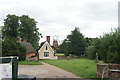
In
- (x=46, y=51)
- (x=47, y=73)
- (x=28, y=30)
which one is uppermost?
(x=28, y=30)

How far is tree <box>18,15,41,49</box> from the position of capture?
56.7 meters

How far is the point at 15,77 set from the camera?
519cm

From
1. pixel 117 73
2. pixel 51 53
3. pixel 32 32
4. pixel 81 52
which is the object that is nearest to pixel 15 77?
pixel 117 73

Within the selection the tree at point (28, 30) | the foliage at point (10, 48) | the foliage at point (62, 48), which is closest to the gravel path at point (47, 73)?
the foliage at point (10, 48)

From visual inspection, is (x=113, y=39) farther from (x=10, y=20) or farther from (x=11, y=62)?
(x=10, y=20)

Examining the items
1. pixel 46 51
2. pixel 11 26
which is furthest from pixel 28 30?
pixel 46 51

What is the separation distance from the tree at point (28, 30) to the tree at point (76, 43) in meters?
11.4

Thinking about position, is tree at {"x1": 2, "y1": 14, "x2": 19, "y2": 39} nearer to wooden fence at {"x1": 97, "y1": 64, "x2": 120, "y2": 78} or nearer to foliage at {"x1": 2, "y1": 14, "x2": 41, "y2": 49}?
foliage at {"x1": 2, "y1": 14, "x2": 41, "y2": 49}

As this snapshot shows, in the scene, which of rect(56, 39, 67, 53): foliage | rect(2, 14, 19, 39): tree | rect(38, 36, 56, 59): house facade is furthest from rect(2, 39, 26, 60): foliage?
rect(56, 39, 67, 53): foliage

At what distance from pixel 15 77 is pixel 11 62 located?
509mm

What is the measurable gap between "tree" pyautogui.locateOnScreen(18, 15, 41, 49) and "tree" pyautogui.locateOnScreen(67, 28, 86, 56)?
11433 millimetres

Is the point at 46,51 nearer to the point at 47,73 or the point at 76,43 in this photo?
the point at 76,43

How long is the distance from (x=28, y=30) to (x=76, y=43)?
1549 centimetres

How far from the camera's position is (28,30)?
56.7m
